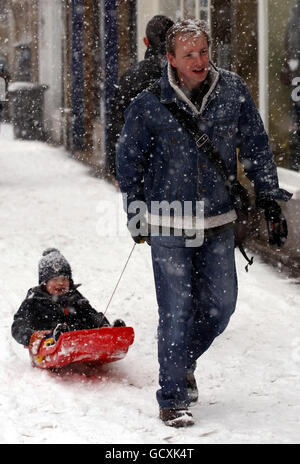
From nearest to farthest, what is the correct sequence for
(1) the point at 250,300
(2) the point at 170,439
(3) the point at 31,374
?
(2) the point at 170,439
(3) the point at 31,374
(1) the point at 250,300

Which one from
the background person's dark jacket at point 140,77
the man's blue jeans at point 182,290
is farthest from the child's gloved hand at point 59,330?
the background person's dark jacket at point 140,77

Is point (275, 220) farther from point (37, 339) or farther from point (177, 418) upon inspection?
point (37, 339)

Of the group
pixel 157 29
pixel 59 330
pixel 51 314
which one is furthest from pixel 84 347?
pixel 157 29

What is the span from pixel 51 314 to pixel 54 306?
0.06 meters

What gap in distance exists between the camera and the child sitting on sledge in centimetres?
573

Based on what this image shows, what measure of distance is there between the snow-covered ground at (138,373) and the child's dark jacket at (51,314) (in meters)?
0.24

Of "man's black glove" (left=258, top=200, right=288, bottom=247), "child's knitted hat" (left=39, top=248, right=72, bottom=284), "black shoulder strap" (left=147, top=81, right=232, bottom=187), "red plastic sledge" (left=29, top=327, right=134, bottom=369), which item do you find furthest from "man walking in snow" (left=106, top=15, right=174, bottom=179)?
"man's black glove" (left=258, top=200, right=288, bottom=247)

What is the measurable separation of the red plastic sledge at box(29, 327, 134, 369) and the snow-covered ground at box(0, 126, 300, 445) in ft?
0.39

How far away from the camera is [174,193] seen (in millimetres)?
4441

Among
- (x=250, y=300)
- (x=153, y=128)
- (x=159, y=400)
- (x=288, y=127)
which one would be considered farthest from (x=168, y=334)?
(x=288, y=127)

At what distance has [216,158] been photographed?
4418 mm

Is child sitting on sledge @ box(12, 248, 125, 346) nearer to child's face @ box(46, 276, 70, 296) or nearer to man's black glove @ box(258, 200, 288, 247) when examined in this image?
child's face @ box(46, 276, 70, 296)

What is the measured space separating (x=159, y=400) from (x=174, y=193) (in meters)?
1.01

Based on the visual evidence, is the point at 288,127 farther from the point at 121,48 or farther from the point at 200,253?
the point at 121,48
